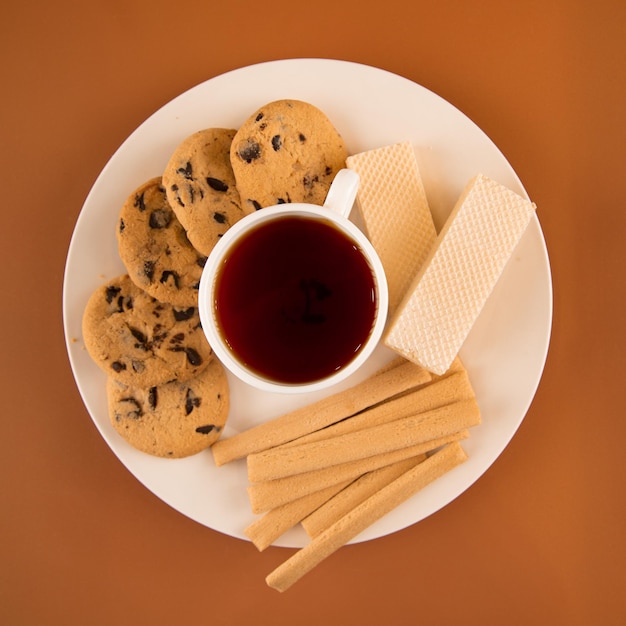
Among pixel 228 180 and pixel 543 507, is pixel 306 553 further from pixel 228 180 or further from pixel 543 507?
pixel 228 180

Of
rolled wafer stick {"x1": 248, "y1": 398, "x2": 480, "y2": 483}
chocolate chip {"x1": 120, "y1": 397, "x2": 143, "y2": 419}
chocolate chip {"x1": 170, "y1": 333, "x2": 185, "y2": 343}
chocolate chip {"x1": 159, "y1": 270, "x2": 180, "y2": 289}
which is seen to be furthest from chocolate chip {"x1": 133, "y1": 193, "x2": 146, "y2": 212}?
rolled wafer stick {"x1": 248, "y1": 398, "x2": 480, "y2": 483}

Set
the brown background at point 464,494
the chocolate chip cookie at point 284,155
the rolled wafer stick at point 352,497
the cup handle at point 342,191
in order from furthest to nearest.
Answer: the brown background at point 464,494, the rolled wafer stick at point 352,497, the chocolate chip cookie at point 284,155, the cup handle at point 342,191

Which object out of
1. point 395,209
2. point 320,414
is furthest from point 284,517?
point 395,209

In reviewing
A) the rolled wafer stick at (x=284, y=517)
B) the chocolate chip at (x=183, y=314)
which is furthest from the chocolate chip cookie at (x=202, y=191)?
the rolled wafer stick at (x=284, y=517)

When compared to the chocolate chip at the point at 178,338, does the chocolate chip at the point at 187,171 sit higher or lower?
higher

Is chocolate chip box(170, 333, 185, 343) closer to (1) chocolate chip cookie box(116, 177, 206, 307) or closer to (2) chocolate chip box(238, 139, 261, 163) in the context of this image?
(1) chocolate chip cookie box(116, 177, 206, 307)

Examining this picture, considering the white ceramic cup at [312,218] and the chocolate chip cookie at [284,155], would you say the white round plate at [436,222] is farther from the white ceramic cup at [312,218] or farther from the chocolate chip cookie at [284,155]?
the white ceramic cup at [312,218]
